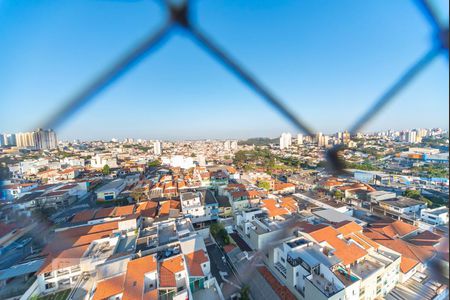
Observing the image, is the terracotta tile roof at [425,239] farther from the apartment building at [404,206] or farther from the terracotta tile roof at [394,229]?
the apartment building at [404,206]

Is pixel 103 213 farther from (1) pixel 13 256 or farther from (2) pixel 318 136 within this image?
(2) pixel 318 136

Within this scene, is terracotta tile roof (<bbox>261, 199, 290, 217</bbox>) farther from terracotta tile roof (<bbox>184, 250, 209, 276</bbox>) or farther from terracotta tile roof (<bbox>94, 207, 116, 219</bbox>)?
terracotta tile roof (<bbox>94, 207, 116, 219</bbox>)

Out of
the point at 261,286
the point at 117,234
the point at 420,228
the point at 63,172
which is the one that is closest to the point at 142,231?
the point at 117,234

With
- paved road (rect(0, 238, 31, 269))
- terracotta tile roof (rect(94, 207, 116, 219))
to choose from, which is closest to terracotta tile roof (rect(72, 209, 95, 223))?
terracotta tile roof (rect(94, 207, 116, 219))

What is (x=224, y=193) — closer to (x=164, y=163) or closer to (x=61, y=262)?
(x=61, y=262)

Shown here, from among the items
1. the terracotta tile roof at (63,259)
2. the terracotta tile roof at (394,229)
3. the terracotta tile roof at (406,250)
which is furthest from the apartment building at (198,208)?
the terracotta tile roof at (394,229)

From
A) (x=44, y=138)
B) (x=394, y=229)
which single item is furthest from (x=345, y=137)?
(x=394, y=229)

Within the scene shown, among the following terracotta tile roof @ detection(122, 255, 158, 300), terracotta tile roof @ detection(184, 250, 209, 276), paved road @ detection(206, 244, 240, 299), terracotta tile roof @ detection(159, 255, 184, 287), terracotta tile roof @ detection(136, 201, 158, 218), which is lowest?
paved road @ detection(206, 244, 240, 299)
